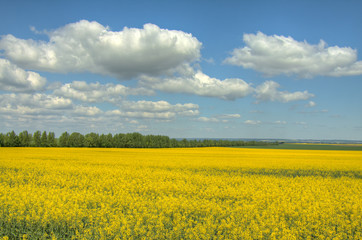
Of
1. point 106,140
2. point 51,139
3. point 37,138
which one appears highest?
point 37,138

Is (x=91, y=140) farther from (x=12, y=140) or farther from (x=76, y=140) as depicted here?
(x=12, y=140)

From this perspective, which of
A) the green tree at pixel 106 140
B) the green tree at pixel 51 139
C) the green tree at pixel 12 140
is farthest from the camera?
the green tree at pixel 106 140

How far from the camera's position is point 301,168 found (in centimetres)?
2803

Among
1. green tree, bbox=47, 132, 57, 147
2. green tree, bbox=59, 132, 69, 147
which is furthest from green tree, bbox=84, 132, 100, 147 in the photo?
green tree, bbox=47, 132, 57, 147

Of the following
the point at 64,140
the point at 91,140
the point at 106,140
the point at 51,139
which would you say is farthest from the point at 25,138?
the point at 106,140

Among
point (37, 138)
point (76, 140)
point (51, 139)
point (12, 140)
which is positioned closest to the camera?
point (12, 140)

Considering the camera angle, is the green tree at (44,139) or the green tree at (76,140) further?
the green tree at (76,140)

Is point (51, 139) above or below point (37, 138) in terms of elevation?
below

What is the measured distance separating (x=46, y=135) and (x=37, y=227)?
90859 mm

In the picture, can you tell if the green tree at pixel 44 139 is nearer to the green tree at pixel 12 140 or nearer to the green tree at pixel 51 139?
the green tree at pixel 51 139

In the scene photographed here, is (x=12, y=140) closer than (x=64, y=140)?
Yes

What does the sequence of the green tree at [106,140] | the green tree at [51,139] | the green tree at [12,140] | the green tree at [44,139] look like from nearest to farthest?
the green tree at [12,140]
the green tree at [44,139]
the green tree at [51,139]
the green tree at [106,140]

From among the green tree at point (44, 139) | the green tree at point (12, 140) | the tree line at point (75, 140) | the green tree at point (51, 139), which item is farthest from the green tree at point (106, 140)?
the green tree at point (12, 140)

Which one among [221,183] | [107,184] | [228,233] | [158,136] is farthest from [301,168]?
[158,136]
